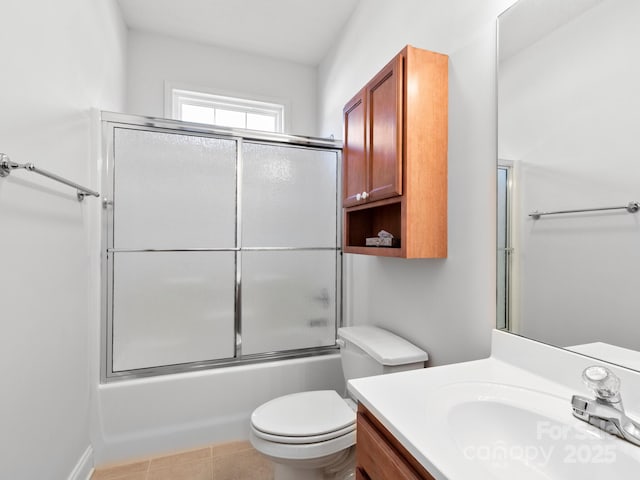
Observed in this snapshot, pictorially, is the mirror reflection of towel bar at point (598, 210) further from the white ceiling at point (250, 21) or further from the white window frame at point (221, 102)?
the white window frame at point (221, 102)

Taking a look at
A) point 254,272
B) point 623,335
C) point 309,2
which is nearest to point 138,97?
point 309,2

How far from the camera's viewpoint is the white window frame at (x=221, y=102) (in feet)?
8.18

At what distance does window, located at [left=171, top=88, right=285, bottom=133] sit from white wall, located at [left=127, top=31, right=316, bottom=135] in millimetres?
65

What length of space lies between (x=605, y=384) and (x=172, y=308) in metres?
1.91

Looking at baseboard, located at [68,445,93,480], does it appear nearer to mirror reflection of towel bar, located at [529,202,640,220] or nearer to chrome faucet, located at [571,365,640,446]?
chrome faucet, located at [571,365,640,446]

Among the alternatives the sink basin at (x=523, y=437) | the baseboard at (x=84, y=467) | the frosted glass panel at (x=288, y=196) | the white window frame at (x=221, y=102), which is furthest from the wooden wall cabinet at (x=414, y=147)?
the baseboard at (x=84, y=467)

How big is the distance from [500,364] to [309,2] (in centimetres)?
229

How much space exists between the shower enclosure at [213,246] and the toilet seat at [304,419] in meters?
0.63

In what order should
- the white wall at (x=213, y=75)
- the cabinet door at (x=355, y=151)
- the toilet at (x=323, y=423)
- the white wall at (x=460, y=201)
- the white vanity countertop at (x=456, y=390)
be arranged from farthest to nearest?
Result: 1. the white wall at (x=213, y=75)
2. the cabinet door at (x=355, y=151)
3. the toilet at (x=323, y=423)
4. the white wall at (x=460, y=201)
5. the white vanity countertop at (x=456, y=390)

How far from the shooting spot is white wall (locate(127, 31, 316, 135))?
7.93 ft

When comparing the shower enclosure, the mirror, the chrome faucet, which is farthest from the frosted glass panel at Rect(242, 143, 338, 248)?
the chrome faucet

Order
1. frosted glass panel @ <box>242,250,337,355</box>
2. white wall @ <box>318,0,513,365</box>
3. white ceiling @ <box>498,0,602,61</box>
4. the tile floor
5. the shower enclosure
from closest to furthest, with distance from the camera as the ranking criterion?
white ceiling @ <box>498,0,602,61</box> < white wall @ <box>318,0,513,365</box> < the tile floor < the shower enclosure < frosted glass panel @ <box>242,250,337,355</box>

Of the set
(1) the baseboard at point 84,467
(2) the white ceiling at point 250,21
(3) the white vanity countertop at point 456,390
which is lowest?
(1) the baseboard at point 84,467

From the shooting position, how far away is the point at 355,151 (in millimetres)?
1623
